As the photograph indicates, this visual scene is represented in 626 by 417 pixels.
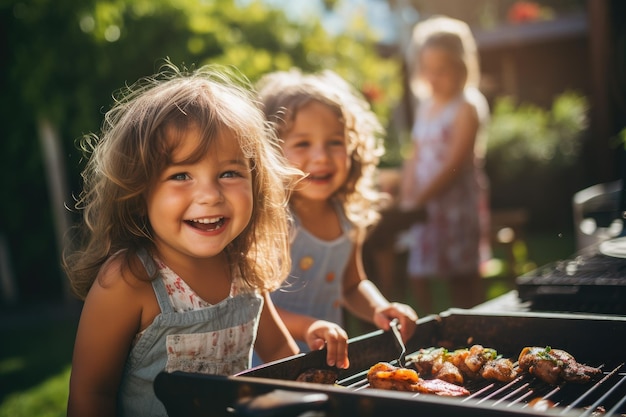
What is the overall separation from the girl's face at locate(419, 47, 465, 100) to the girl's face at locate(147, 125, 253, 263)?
295 centimetres

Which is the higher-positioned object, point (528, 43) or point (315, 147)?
point (528, 43)

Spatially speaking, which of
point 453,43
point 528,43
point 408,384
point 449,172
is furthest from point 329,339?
point 528,43

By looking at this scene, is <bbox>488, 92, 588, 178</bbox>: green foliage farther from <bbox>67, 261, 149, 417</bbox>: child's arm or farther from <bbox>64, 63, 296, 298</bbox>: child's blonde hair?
<bbox>67, 261, 149, 417</bbox>: child's arm

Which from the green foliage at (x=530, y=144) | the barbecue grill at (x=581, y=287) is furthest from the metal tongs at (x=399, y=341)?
the green foliage at (x=530, y=144)

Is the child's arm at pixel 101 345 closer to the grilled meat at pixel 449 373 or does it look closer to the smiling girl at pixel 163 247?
the smiling girl at pixel 163 247

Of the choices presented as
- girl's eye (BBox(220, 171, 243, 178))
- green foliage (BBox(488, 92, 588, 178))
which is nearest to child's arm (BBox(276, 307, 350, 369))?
girl's eye (BBox(220, 171, 243, 178))

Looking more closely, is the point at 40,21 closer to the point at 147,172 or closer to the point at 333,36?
the point at 333,36

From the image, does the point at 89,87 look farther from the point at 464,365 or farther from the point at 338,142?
the point at 464,365

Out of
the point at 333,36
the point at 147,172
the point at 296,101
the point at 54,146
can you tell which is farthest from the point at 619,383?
the point at 54,146

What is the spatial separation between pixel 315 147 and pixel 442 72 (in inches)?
86.9

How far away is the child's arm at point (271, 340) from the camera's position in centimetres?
221

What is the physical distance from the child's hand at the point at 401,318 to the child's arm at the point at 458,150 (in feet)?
8.39

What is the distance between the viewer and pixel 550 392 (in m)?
1.62

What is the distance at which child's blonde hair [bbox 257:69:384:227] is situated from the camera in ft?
8.98
